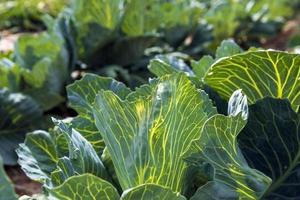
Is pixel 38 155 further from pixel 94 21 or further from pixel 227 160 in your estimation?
pixel 94 21

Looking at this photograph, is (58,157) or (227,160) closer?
(227,160)

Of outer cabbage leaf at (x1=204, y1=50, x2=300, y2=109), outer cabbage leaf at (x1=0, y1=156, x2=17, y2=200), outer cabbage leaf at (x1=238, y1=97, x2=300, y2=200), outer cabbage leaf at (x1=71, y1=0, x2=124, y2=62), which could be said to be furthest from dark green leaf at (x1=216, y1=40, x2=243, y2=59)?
outer cabbage leaf at (x1=71, y1=0, x2=124, y2=62)

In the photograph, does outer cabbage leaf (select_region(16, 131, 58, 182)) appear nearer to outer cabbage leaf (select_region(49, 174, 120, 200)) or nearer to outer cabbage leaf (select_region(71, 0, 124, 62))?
outer cabbage leaf (select_region(49, 174, 120, 200))

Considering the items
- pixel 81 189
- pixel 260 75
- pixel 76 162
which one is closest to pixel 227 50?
pixel 260 75

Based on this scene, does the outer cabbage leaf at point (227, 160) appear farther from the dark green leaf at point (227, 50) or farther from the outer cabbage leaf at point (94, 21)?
the outer cabbage leaf at point (94, 21)

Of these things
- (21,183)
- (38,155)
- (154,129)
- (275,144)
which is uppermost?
(154,129)

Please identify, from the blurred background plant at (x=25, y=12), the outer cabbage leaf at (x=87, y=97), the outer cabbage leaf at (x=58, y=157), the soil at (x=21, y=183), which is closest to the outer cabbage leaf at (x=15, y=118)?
the soil at (x=21, y=183)
